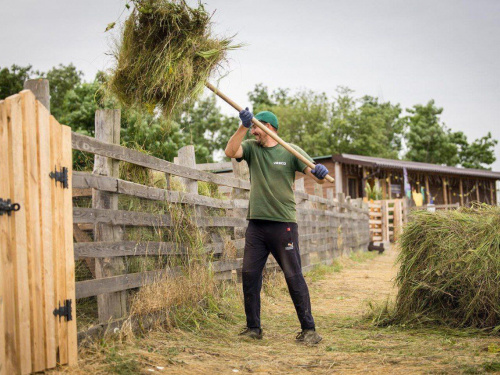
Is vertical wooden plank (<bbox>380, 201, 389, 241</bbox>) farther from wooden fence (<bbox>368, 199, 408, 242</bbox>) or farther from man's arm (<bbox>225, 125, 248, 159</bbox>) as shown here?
man's arm (<bbox>225, 125, 248, 159</bbox>)

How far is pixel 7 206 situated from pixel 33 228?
0.25 m

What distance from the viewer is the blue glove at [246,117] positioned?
16.3 feet

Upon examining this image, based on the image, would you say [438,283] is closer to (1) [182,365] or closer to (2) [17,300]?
(1) [182,365]

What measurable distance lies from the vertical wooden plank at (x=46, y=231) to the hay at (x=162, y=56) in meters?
1.50

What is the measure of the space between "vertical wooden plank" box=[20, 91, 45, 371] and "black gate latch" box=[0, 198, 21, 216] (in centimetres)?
9

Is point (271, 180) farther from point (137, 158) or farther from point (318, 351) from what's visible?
point (318, 351)

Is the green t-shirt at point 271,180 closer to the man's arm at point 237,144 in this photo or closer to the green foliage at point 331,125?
the man's arm at point 237,144

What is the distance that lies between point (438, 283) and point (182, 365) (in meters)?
2.84

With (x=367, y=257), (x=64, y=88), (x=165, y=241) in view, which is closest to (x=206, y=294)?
(x=165, y=241)

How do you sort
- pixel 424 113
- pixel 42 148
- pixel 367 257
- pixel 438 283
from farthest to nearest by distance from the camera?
pixel 424 113 → pixel 367 257 → pixel 438 283 → pixel 42 148

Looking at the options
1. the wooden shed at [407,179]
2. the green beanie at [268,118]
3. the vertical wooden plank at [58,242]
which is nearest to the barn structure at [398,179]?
the wooden shed at [407,179]

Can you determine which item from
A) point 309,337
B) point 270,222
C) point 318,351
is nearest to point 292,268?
point 270,222

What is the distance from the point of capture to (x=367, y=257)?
1547cm

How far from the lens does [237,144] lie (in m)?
5.25
